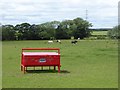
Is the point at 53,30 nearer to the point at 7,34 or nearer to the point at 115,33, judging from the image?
the point at 115,33

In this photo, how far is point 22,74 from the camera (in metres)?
16.0

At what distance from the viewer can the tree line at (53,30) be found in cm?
12344

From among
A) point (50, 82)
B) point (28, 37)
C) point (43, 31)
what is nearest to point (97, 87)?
point (50, 82)

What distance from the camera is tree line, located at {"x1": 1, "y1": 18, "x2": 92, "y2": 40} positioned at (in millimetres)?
123438

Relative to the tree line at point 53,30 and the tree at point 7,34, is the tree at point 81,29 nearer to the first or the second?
the tree line at point 53,30

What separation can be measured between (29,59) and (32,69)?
6.27 ft

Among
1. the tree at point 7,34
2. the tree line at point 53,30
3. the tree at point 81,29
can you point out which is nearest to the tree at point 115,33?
the tree at point 81,29

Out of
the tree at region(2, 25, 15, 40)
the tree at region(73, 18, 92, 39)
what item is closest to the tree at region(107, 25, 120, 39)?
the tree at region(73, 18, 92, 39)

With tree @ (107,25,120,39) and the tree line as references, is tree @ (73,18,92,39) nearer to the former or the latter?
the tree line

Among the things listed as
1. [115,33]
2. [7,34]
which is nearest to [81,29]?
[115,33]

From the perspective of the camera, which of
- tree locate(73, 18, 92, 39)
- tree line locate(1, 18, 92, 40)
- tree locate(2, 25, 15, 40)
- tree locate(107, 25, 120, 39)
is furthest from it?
tree locate(73, 18, 92, 39)

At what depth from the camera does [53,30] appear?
474 feet

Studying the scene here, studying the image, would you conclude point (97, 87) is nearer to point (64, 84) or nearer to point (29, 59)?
point (64, 84)

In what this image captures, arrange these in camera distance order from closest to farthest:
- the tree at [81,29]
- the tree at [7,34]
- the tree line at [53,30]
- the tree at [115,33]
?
the tree at [7,34] < the tree at [115,33] < the tree line at [53,30] < the tree at [81,29]
